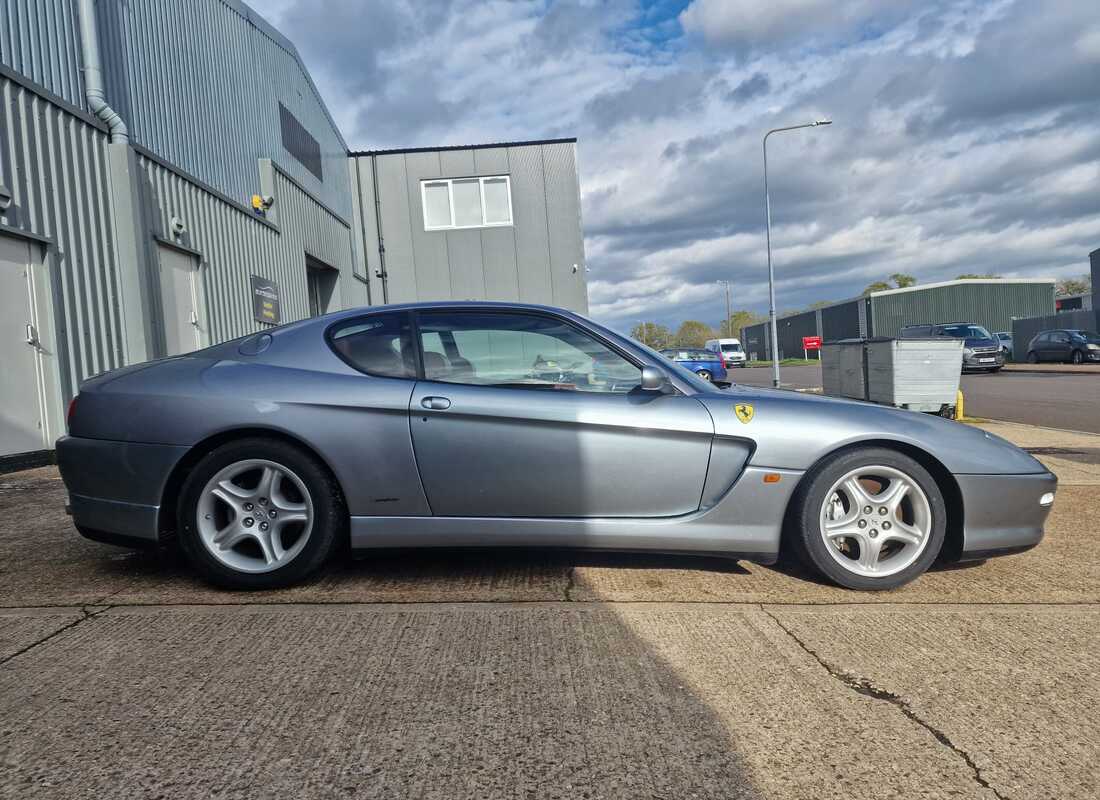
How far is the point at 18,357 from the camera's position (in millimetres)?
7184

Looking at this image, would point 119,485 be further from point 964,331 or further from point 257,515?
point 964,331

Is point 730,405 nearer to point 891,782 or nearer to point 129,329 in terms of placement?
point 891,782

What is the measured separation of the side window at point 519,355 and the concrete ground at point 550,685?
3.01ft

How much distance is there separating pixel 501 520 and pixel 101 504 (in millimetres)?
1770

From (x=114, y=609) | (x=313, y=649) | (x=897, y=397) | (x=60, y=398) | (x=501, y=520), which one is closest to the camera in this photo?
(x=313, y=649)

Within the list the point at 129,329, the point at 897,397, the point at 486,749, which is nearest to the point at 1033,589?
the point at 486,749

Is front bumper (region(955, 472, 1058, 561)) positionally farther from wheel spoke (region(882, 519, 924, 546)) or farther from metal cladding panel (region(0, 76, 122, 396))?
metal cladding panel (region(0, 76, 122, 396))

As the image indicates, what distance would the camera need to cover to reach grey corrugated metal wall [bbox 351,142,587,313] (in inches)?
774

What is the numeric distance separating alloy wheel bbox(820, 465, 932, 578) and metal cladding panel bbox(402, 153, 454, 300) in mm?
17517

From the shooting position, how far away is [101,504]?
10.9 feet

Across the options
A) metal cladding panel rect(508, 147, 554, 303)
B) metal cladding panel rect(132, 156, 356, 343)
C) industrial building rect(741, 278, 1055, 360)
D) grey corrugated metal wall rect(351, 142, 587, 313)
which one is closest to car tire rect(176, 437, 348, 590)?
metal cladding panel rect(132, 156, 356, 343)

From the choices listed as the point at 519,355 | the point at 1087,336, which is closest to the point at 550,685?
the point at 519,355

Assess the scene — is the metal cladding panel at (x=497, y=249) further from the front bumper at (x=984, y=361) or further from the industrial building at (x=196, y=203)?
the front bumper at (x=984, y=361)

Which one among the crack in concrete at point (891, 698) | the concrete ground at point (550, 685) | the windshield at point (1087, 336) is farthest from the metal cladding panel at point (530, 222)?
the windshield at point (1087, 336)
